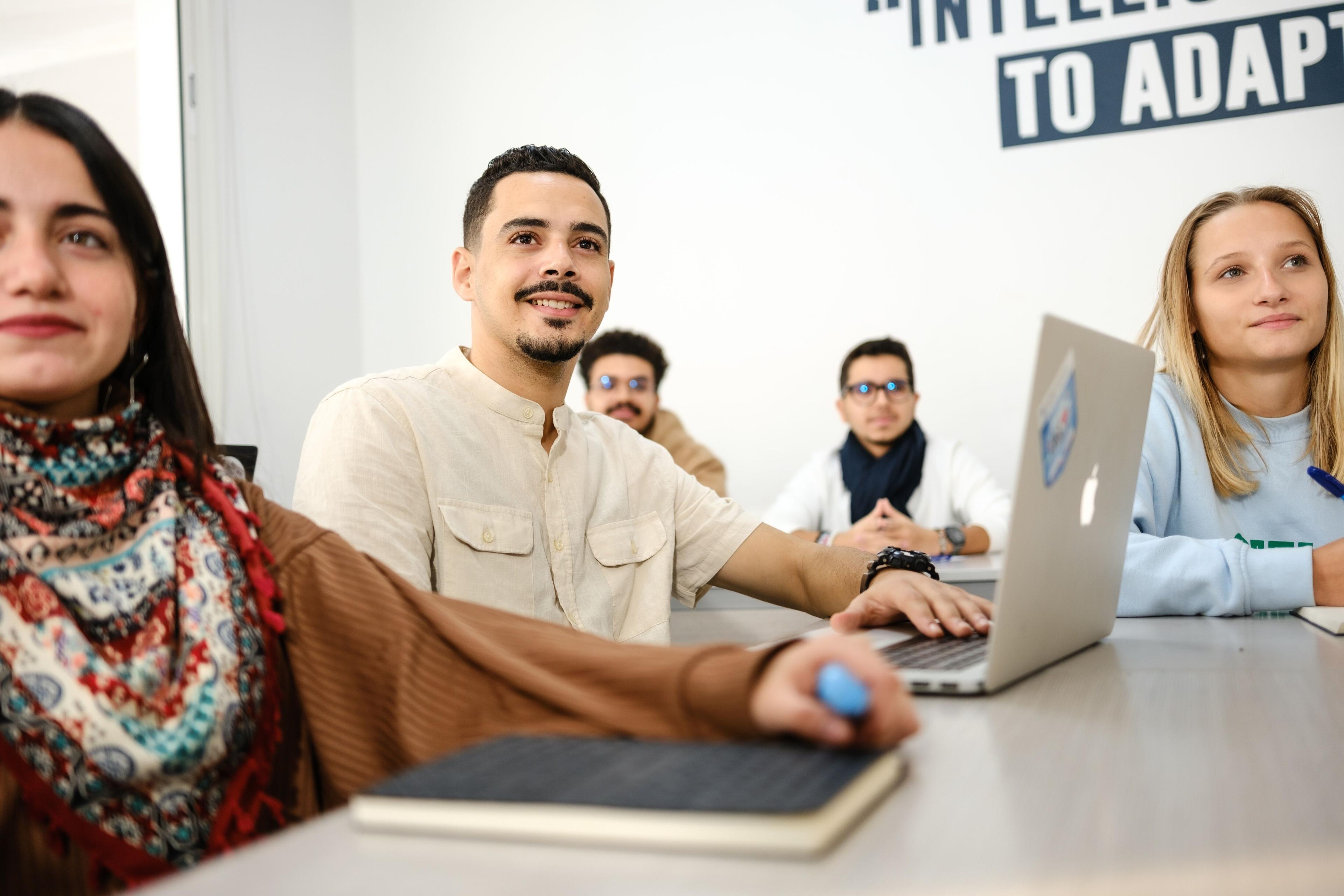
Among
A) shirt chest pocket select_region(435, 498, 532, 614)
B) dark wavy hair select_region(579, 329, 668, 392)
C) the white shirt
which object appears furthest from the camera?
dark wavy hair select_region(579, 329, 668, 392)

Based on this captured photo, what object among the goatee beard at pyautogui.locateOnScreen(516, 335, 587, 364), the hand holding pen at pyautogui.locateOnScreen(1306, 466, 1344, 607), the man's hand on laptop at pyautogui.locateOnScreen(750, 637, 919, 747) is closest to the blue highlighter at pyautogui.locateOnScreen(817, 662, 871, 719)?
the man's hand on laptop at pyautogui.locateOnScreen(750, 637, 919, 747)

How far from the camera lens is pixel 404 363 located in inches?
198

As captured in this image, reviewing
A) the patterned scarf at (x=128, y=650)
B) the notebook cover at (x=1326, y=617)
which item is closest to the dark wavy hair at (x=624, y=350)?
the notebook cover at (x=1326, y=617)

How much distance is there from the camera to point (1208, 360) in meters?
1.73

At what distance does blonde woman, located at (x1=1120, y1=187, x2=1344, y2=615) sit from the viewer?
1.60 metres

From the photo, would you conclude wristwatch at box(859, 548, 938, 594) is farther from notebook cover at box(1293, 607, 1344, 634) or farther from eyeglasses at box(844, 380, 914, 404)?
eyeglasses at box(844, 380, 914, 404)

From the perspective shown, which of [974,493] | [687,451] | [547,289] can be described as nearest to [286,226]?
[687,451]

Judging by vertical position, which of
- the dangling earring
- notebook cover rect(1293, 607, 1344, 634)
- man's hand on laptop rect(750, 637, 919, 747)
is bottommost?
notebook cover rect(1293, 607, 1344, 634)

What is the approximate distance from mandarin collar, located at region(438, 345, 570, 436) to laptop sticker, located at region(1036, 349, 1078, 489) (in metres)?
0.92

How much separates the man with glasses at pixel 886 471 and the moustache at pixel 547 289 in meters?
1.99

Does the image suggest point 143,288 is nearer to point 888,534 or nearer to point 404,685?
point 404,685

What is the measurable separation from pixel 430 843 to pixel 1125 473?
0.83 m

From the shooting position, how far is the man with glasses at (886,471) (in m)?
3.67

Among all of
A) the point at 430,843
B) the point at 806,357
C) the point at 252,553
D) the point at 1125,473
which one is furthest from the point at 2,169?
the point at 806,357
